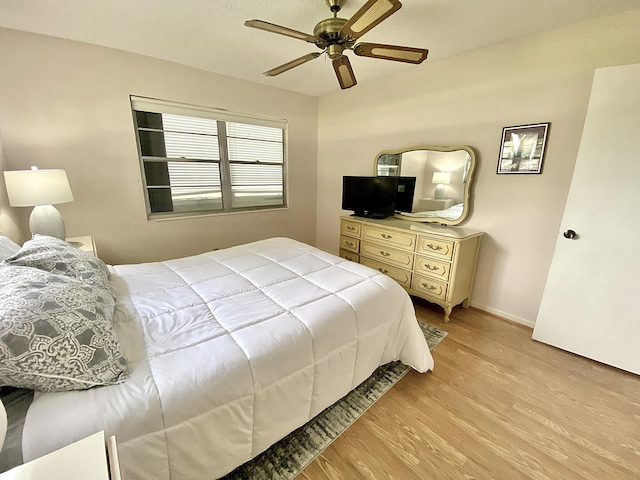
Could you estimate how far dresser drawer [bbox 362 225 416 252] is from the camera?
2635 mm

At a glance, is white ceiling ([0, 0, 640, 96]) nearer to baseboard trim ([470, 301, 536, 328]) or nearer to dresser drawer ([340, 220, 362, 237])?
dresser drawer ([340, 220, 362, 237])

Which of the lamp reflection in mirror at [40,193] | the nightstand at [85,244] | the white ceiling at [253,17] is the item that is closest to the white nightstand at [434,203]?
the white ceiling at [253,17]

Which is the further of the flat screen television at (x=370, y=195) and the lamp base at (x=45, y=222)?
the flat screen television at (x=370, y=195)

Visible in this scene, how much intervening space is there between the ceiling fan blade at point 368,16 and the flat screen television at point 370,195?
1.69 metres

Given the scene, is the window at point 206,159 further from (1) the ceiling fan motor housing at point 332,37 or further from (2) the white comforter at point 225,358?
(1) the ceiling fan motor housing at point 332,37

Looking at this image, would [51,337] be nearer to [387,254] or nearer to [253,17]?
[253,17]

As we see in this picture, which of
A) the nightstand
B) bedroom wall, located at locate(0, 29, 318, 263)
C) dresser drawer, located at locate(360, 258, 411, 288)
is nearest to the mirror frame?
dresser drawer, located at locate(360, 258, 411, 288)

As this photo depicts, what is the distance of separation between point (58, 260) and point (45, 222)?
1.18 meters

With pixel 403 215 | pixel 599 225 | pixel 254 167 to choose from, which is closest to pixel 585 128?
pixel 599 225

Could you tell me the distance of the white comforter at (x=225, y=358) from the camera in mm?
837

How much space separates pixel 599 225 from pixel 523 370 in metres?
1.15

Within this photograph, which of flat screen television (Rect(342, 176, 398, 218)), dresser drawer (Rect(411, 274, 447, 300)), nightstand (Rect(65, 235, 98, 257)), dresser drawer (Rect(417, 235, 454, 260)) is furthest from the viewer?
flat screen television (Rect(342, 176, 398, 218))

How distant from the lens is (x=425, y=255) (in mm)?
2541

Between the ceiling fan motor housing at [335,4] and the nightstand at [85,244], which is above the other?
the ceiling fan motor housing at [335,4]
